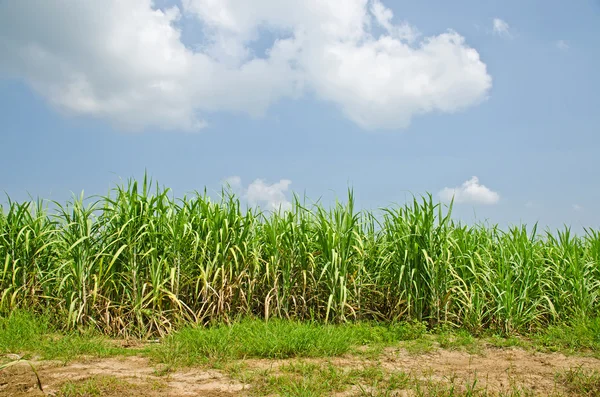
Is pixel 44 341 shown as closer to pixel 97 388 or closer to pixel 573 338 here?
pixel 97 388

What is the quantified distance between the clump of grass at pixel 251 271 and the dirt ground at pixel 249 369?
A: 950mm

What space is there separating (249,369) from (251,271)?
6.74ft

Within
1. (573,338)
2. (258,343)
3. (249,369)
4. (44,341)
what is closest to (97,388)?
(249,369)

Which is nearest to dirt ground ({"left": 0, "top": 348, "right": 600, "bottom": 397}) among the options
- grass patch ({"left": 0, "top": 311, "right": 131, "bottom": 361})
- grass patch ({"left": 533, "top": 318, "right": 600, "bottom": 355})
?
grass patch ({"left": 0, "top": 311, "right": 131, "bottom": 361})

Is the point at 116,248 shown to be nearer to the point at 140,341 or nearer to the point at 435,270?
the point at 140,341

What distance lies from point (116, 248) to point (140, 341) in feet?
3.59

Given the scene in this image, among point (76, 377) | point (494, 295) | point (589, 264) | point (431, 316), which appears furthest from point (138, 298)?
point (589, 264)

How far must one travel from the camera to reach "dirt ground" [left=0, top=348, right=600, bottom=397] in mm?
3432

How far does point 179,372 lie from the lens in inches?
152

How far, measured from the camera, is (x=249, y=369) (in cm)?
387

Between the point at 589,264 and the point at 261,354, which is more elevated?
the point at 589,264

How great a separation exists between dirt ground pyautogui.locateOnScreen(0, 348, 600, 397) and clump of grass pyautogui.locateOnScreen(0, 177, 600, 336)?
950mm

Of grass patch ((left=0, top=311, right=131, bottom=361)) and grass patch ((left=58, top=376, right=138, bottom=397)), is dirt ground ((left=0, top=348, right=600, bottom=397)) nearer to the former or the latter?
grass patch ((left=58, top=376, right=138, bottom=397))

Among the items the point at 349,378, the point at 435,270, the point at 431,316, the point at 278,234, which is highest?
the point at 278,234
